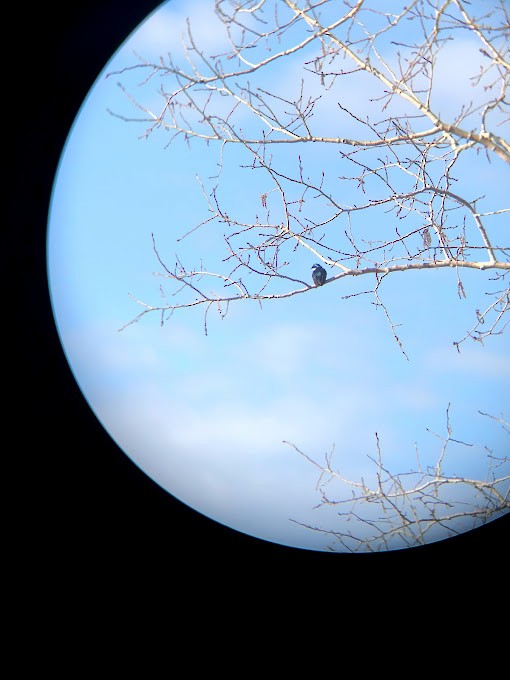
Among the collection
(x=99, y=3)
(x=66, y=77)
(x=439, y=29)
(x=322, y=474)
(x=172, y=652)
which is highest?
(x=439, y=29)

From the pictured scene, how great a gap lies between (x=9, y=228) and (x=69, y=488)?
0.72 meters

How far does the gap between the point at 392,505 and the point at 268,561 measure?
1.00 m

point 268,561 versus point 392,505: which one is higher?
point 392,505

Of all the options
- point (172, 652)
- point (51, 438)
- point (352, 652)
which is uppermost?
point (51, 438)

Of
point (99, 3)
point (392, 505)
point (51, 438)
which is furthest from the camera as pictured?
point (392, 505)

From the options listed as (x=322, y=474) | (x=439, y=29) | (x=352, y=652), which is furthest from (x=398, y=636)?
(x=439, y=29)

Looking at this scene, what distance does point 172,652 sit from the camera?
60.0 inches

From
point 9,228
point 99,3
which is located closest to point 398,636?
point 9,228

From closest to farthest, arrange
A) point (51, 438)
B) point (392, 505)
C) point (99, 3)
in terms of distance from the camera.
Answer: point (99, 3), point (51, 438), point (392, 505)

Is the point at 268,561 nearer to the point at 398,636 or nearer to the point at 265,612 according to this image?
the point at 265,612

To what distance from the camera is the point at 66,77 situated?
1.50 m

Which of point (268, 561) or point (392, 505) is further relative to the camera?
point (392, 505)

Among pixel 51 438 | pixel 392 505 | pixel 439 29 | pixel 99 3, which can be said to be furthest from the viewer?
pixel 392 505

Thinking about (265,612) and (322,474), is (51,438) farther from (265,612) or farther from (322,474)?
(322,474)
